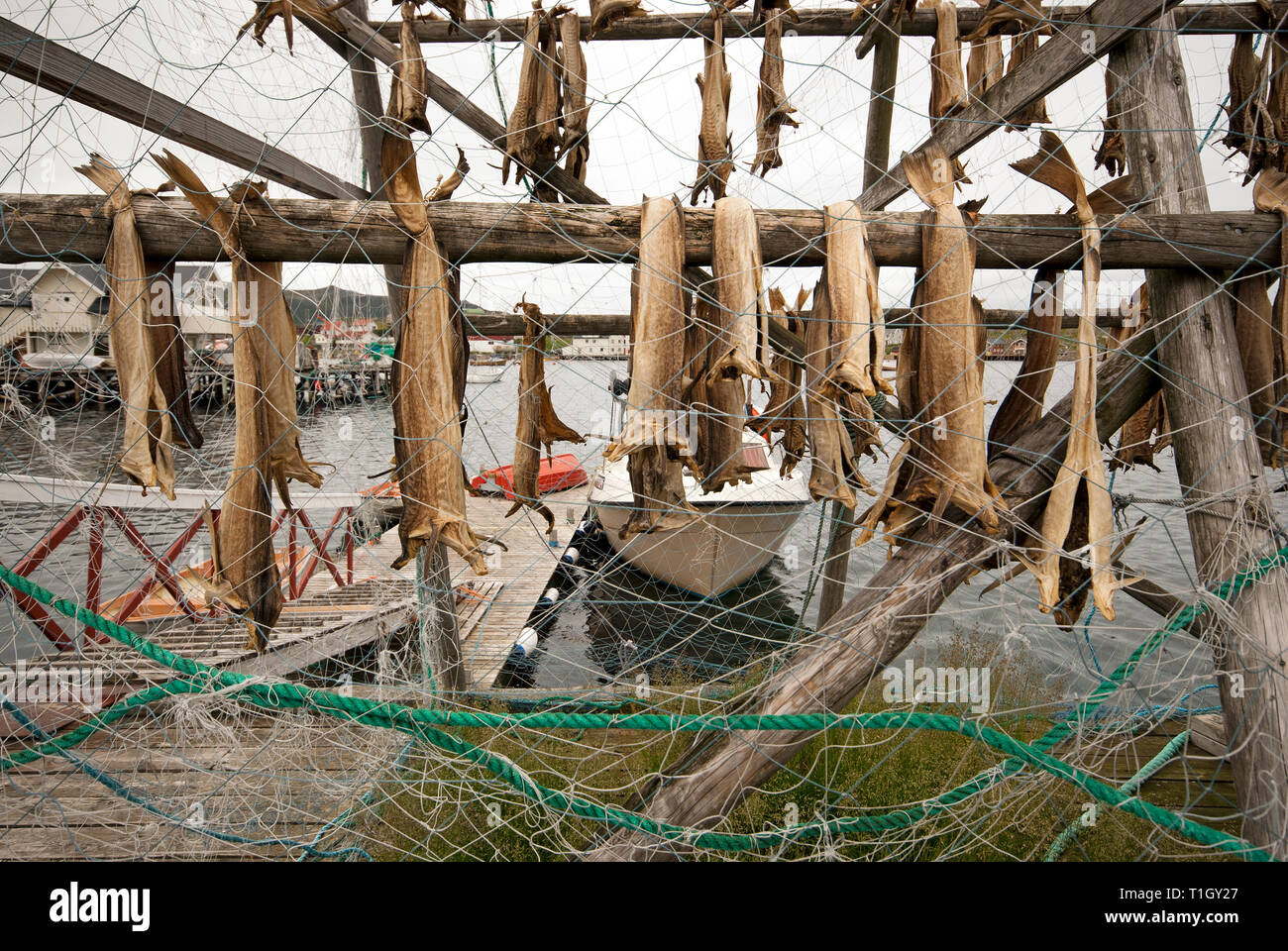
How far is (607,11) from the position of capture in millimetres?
3760

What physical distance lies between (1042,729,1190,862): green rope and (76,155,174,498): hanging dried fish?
4.33m

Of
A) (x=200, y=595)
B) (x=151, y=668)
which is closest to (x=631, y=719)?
(x=200, y=595)

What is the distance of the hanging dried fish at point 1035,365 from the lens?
2639mm

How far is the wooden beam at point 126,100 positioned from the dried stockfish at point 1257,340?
372cm

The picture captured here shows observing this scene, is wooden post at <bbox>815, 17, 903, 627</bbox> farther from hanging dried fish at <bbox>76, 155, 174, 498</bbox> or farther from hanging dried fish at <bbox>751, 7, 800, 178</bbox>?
hanging dried fish at <bbox>76, 155, 174, 498</bbox>

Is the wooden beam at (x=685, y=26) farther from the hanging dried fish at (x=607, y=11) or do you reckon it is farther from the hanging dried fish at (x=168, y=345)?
the hanging dried fish at (x=168, y=345)

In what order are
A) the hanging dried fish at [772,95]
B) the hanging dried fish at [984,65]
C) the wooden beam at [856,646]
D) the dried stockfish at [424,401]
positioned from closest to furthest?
1. the dried stockfish at [424,401]
2. the wooden beam at [856,646]
3. the hanging dried fish at [772,95]
4. the hanging dried fish at [984,65]

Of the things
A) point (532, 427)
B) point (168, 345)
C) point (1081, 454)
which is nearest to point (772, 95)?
point (532, 427)

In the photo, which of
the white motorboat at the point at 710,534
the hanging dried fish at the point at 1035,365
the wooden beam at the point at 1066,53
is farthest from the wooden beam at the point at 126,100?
the white motorboat at the point at 710,534

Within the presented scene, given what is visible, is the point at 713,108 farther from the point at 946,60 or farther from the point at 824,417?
the point at 824,417

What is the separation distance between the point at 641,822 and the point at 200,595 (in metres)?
1.87

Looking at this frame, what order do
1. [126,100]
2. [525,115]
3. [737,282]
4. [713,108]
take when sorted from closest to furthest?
[737,282], [126,100], [525,115], [713,108]

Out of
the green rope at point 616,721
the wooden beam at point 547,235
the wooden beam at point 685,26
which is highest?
the wooden beam at point 685,26

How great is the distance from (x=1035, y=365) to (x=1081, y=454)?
48 cm
